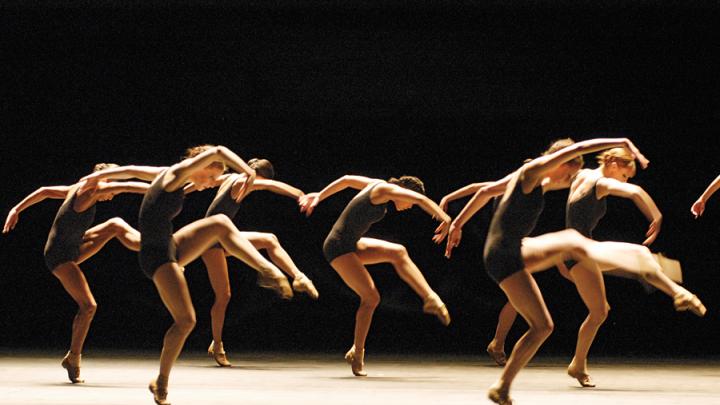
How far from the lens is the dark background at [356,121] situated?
8.82 metres

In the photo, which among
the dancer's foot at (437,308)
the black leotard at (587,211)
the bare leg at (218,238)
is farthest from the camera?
the black leotard at (587,211)

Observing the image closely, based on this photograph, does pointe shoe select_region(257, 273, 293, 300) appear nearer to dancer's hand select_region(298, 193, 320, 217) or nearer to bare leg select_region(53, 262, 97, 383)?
bare leg select_region(53, 262, 97, 383)

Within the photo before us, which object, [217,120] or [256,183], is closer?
[256,183]

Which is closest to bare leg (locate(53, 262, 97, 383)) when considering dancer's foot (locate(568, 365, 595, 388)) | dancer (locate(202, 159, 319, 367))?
dancer (locate(202, 159, 319, 367))

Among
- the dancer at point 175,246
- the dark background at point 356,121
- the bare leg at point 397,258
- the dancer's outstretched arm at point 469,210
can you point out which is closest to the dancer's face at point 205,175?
the dancer at point 175,246

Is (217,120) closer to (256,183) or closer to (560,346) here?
(256,183)

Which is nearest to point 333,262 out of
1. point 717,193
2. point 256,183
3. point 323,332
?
point 256,183

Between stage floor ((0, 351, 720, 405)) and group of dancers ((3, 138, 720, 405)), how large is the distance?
28 centimetres

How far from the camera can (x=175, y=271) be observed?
4.52 metres

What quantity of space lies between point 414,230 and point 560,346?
166cm

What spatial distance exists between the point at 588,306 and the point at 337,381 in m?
1.47

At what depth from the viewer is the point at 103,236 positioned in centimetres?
610

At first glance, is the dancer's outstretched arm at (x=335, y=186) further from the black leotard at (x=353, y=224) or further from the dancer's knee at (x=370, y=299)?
the dancer's knee at (x=370, y=299)

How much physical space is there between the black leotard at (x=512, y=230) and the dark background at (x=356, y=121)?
428 cm
